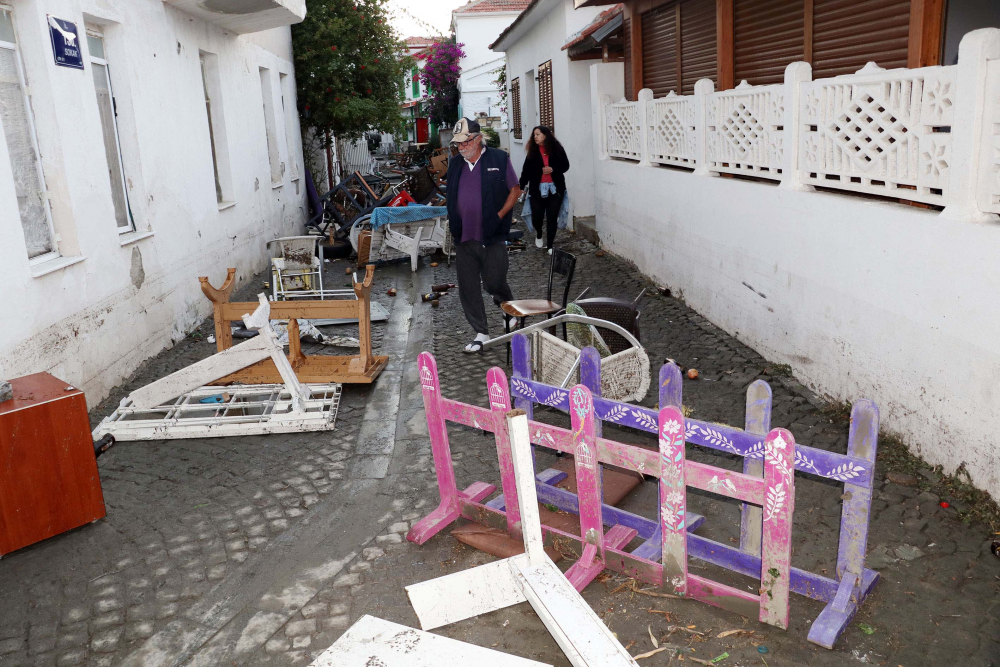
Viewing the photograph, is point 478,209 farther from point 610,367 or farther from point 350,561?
point 350,561

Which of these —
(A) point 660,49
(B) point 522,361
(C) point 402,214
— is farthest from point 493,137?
(B) point 522,361

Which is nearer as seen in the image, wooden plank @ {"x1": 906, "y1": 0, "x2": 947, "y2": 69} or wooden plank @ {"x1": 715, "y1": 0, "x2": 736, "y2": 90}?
wooden plank @ {"x1": 906, "y1": 0, "x2": 947, "y2": 69}

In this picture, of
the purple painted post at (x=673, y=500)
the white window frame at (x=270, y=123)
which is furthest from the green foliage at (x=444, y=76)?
the purple painted post at (x=673, y=500)

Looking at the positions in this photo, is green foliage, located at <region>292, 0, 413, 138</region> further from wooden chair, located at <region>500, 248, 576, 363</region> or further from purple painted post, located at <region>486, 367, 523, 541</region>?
purple painted post, located at <region>486, 367, 523, 541</region>

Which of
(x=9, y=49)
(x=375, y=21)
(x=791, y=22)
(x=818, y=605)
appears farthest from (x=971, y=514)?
(x=375, y=21)

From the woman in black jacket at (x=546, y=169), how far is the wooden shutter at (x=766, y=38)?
3.72 metres

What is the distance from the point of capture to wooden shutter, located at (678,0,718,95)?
29.4 feet

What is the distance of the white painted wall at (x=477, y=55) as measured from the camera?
32.4 m

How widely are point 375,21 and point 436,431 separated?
1465 cm

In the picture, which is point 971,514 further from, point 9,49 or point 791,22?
point 9,49

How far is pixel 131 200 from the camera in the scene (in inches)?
304

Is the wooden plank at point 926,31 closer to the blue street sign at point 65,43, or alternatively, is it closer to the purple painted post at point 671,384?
the purple painted post at point 671,384

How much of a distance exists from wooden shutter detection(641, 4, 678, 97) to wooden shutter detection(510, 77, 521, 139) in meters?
8.50

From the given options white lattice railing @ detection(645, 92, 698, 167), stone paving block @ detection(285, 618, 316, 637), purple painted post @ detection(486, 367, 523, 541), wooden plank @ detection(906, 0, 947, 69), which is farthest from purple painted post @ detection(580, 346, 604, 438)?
white lattice railing @ detection(645, 92, 698, 167)
